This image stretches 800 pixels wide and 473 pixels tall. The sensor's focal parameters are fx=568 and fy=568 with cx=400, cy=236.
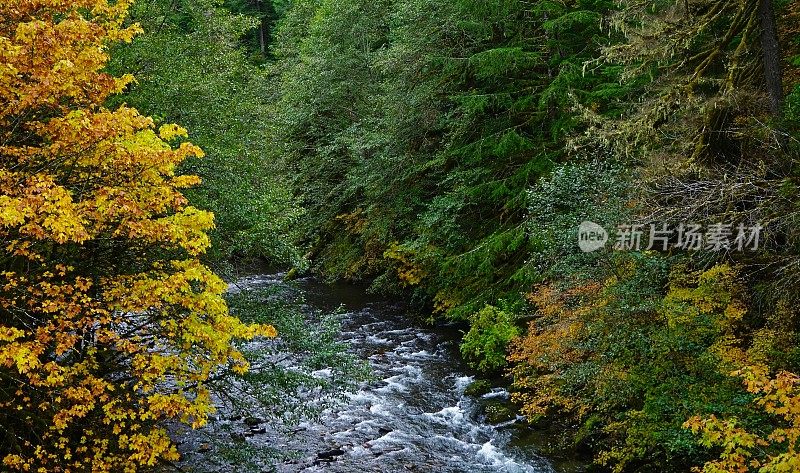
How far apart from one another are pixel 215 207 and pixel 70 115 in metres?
4.28

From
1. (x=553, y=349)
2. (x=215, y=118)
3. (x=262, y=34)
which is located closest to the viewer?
(x=553, y=349)

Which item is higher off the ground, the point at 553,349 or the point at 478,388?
the point at 553,349

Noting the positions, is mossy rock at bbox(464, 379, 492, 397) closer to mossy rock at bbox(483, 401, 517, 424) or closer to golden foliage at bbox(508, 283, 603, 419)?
mossy rock at bbox(483, 401, 517, 424)

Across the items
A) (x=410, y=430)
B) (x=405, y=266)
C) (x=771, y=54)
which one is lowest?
(x=410, y=430)

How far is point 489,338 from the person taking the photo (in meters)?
14.1

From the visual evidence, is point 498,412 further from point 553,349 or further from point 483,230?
point 483,230

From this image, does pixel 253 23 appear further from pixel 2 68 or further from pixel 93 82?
pixel 2 68

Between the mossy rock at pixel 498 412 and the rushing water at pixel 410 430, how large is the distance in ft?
Result: 0.50

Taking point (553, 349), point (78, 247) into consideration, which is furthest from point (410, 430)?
point (78, 247)

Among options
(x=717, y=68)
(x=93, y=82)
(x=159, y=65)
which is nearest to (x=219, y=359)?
(x=93, y=82)

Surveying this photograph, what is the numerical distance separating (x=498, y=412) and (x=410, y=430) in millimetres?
1922

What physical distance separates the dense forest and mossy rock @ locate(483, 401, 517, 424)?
28cm

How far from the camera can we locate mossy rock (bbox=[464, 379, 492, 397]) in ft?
42.3

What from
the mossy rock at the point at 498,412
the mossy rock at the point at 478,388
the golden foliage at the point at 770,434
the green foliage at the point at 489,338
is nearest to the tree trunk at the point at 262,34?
the green foliage at the point at 489,338
